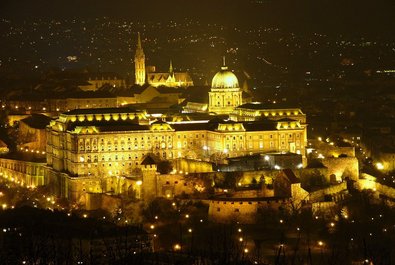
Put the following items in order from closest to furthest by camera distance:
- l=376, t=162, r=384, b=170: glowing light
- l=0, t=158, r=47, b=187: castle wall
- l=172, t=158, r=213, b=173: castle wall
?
l=172, t=158, r=213, b=173: castle wall → l=0, t=158, r=47, b=187: castle wall → l=376, t=162, r=384, b=170: glowing light

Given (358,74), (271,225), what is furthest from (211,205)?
(358,74)

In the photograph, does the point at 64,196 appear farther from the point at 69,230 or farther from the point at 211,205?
the point at 69,230

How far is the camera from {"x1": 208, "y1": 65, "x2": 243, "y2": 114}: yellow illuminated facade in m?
98.2

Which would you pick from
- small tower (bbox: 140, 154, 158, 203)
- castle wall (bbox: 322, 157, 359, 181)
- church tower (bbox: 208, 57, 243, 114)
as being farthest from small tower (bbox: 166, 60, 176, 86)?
small tower (bbox: 140, 154, 158, 203)

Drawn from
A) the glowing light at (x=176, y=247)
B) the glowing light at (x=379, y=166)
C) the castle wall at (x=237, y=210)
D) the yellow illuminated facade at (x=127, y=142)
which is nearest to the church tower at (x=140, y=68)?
the yellow illuminated facade at (x=127, y=142)

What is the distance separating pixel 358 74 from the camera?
149 meters

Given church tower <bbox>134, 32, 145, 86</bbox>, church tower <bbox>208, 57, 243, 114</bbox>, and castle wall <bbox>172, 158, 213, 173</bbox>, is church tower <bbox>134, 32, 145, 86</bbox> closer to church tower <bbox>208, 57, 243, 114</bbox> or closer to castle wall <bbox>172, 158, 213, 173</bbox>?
church tower <bbox>208, 57, 243, 114</bbox>

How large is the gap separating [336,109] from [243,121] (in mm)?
37987

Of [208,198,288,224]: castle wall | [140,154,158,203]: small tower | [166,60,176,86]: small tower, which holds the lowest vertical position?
[208,198,288,224]: castle wall

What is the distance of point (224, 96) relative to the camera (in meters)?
98.3

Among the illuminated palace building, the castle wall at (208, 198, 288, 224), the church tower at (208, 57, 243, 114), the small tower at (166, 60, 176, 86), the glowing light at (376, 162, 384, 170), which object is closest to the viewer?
the castle wall at (208, 198, 288, 224)

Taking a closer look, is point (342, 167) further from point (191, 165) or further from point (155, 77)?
point (155, 77)

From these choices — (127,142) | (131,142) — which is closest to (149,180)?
(127,142)

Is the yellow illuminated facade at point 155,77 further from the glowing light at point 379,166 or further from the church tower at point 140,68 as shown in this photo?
the glowing light at point 379,166
